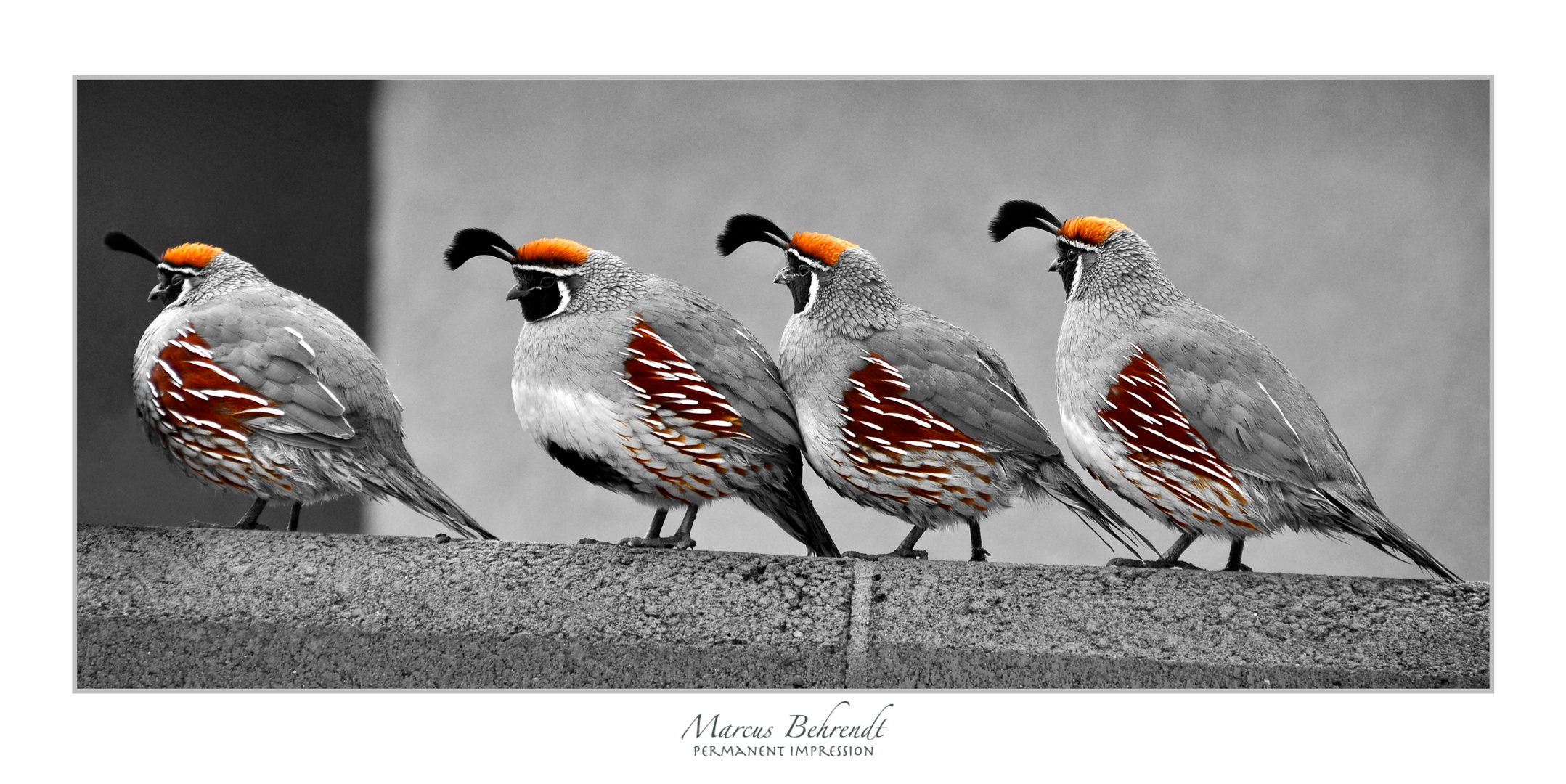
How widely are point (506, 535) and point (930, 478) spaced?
4.43ft

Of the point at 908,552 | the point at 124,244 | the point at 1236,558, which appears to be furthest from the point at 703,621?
the point at 124,244

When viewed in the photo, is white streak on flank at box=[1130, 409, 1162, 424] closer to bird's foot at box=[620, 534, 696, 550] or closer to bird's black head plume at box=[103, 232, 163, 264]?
bird's foot at box=[620, 534, 696, 550]

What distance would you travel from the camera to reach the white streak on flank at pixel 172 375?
320 centimetres

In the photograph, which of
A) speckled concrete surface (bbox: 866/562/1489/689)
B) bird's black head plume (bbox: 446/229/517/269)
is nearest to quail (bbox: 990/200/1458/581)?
speckled concrete surface (bbox: 866/562/1489/689)

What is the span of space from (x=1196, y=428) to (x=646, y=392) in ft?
4.40

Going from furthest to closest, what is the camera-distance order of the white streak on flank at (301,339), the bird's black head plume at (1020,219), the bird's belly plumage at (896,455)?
the bird's black head plume at (1020,219)
the white streak on flank at (301,339)
the bird's belly plumage at (896,455)

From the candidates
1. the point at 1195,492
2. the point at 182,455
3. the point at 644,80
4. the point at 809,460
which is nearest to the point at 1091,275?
the point at 1195,492

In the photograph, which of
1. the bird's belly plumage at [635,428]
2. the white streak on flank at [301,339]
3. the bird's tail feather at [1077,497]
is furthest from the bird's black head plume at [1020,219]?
the white streak on flank at [301,339]

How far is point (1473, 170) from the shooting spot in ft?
10.9

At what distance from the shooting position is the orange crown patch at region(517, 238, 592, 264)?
3299mm

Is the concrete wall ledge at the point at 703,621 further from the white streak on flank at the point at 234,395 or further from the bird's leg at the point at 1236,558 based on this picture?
the white streak on flank at the point at 234,395

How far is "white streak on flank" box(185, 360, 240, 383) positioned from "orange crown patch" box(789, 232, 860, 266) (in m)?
1.46

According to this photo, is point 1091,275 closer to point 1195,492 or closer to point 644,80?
point 1195,492

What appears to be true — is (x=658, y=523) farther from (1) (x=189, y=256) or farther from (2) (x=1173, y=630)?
(1) (x=189, y=256)
